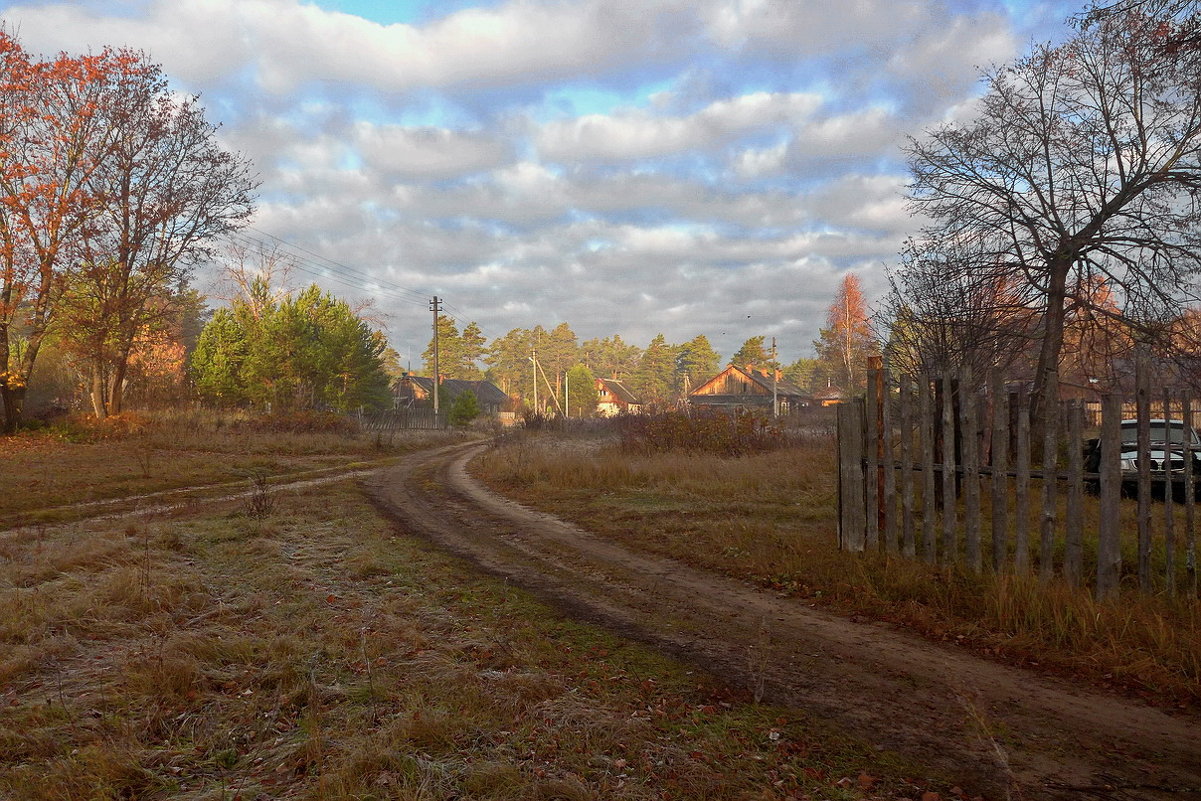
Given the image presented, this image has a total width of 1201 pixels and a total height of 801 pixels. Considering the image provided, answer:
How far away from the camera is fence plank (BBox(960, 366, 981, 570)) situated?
6.49 metres

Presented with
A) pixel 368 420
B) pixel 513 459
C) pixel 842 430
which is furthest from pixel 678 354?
pixel 842 430

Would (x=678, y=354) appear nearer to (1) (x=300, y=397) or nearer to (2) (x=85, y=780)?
(1) (x=300, y=397)

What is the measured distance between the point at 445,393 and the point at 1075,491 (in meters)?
59.9

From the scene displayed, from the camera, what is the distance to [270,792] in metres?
3.42

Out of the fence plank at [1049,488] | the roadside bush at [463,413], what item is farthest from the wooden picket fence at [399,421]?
the fence plank at [1049,488]

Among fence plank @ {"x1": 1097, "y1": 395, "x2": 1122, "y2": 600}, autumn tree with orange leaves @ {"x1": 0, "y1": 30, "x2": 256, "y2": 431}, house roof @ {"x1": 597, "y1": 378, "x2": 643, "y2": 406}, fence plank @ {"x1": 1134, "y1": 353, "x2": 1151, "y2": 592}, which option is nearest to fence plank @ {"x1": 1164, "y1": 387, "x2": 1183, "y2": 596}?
fence plank @ {"x1": 1134, "y1": 353, "x2": 1151, "y2": 592}

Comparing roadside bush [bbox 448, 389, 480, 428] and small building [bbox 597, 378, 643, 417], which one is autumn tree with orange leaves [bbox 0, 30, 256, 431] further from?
small building [bbox 597, 378, 643, 417]

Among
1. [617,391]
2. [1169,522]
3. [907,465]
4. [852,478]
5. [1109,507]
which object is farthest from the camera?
[617,391]

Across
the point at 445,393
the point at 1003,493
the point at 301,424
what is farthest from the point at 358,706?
the point at 445,393

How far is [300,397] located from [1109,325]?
37.0 meters

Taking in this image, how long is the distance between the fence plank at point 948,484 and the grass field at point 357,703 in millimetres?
3533

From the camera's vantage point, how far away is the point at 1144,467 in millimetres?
5684

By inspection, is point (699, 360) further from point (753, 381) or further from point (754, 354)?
point (753, 381)

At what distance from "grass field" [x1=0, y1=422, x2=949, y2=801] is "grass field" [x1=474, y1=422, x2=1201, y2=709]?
238 cm
